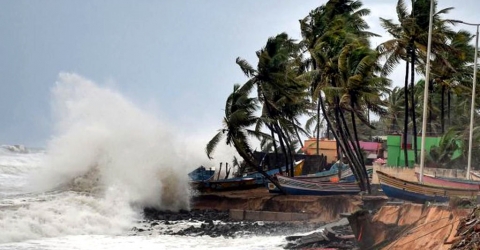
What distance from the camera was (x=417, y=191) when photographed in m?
22.2

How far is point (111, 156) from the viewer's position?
120ft

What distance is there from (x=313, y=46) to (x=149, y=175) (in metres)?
11.5

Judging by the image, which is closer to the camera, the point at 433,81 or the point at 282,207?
the point at 282,207

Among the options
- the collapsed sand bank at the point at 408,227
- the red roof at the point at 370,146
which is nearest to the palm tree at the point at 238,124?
the collapsed sand bank at the point at 408,227

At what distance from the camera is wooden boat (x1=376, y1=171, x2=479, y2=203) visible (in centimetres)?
2173

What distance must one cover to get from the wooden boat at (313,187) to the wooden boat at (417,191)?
26.2 ft

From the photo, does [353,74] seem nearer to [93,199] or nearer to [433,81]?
[93,199]

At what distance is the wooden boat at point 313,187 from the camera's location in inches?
1214

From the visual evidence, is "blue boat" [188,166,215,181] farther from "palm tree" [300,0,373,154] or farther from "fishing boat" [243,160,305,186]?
"palm tree" [300,0,373,154]

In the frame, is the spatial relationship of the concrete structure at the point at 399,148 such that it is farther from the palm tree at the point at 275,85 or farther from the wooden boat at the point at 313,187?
the wooden boat at the point at 313,187

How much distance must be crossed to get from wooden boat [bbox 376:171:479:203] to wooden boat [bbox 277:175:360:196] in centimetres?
798

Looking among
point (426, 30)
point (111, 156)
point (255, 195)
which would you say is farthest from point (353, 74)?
point (111, 156)

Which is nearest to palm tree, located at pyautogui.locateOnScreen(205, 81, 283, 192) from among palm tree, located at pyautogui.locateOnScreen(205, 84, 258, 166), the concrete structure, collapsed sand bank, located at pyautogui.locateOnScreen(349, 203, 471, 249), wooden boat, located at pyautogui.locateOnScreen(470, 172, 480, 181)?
palm tree, located at pyautogui.locateOnScreen(205, 84, 258, 166)

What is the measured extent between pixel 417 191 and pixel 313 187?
9456 mm
